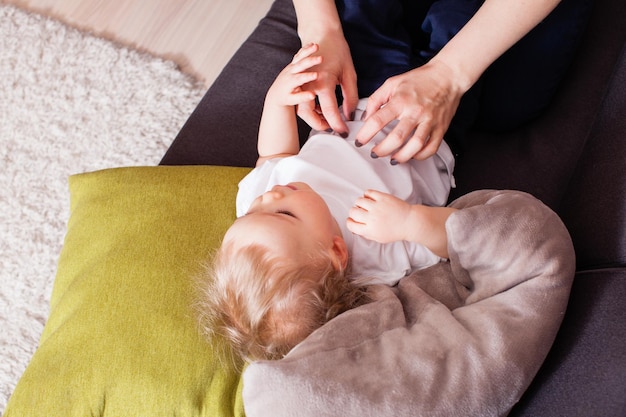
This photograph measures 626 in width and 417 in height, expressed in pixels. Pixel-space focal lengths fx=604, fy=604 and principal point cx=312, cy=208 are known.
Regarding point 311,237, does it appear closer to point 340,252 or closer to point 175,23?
point 340,252

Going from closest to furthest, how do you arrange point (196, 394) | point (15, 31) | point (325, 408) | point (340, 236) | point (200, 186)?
1. point (325, 408)
2. point (196, 394)
3. point (340, 236)
4. point (200, 186)
5. point (15, 31)

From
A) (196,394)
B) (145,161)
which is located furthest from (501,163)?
(145,161)

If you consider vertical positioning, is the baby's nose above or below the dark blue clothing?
below

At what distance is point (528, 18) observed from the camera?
1.04 meters

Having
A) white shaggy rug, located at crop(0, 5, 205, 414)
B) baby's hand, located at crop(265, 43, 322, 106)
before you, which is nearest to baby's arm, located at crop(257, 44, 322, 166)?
baby's hand, located at crop(265, 43, 322, 106)

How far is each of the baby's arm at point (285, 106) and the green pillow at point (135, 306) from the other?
0.08 m

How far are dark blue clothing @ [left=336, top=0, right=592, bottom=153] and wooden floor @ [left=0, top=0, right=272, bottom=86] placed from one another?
0.74 m

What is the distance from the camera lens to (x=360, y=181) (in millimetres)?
1075

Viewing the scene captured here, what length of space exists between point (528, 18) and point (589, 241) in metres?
0.39

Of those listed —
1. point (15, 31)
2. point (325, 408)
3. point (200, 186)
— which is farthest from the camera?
point (15, 31)

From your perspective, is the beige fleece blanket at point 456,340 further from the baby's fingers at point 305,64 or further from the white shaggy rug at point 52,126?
the white shaggy rug at point 52,126

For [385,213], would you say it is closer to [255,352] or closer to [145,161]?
[255,352]

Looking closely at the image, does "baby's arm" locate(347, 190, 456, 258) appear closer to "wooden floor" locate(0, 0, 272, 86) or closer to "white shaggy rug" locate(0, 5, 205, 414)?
"white shaggy rug" locate(0, 5, 205, 414)

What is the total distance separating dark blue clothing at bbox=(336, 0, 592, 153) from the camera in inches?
44.6
